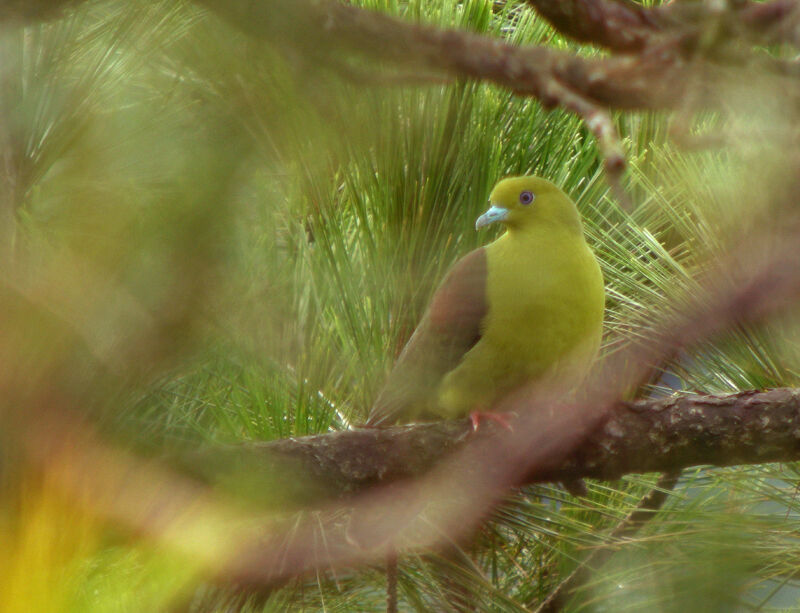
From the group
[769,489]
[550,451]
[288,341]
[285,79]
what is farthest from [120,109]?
[769,489]

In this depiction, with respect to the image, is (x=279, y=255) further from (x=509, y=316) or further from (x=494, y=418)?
(x=509, y=316)

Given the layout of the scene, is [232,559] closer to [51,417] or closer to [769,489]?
[51,417]

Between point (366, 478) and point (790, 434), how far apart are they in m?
0.53

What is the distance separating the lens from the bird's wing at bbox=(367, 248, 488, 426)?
143 centimetres

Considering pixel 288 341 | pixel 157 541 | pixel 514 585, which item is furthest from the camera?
pixel 514 585

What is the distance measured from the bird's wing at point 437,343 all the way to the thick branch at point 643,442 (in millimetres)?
105

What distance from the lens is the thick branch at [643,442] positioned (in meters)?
1.22

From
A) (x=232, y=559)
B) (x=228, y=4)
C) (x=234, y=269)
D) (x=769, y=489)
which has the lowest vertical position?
(x=769, y=489)

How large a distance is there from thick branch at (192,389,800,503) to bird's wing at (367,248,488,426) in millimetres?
105

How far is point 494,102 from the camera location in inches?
55.9

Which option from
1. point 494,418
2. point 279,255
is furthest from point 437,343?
point 279,255

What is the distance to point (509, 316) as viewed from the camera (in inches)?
64.7

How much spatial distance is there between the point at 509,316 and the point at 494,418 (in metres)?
0.21

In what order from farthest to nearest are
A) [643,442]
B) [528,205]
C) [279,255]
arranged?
[528,205] → [643,442] → [279,255]
